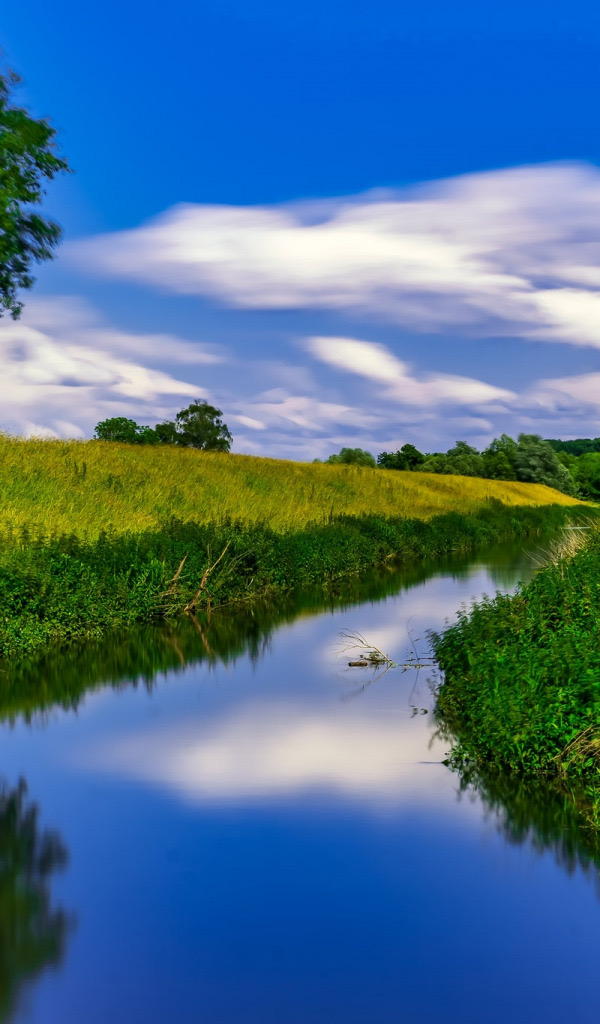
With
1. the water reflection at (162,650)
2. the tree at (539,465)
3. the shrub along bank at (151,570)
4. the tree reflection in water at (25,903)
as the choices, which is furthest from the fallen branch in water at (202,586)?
the tree at (539,465)

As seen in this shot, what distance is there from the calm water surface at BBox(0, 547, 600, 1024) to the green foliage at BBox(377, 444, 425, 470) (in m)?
82.0

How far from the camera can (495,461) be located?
97188 millimetres

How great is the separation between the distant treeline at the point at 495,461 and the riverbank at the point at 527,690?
258 feet

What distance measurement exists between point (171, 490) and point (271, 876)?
86.6 ft

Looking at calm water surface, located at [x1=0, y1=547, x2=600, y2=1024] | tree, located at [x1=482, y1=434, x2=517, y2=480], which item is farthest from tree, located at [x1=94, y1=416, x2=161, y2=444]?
calm water surface, located at [x1=0, y1=547, x2=600, y2=1024]

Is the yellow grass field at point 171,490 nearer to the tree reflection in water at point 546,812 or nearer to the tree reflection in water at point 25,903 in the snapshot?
the tree reflection in water at point 25,903

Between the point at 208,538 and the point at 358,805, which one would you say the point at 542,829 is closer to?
the point at 358,805

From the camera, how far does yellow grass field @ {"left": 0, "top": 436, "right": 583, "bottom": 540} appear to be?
82.2ft

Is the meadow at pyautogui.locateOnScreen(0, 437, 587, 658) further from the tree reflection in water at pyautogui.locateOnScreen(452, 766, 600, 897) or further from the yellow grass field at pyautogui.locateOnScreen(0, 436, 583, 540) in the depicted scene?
the tree reflection in water at pyautogui.locateOnScreen(452, 766, 600, 897)

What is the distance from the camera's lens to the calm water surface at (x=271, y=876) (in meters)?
5.51

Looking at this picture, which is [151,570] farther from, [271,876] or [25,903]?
[25,903]

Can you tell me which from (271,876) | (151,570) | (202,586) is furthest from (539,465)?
(271,876)

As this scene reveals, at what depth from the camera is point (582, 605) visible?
1248 cm

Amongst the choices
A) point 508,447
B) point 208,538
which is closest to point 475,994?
point 208,538
